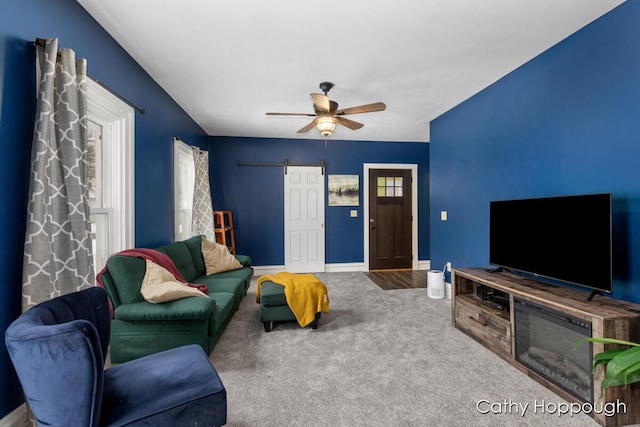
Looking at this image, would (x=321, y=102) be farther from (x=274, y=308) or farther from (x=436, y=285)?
(x=436, y=285)

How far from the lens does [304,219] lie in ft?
18.7

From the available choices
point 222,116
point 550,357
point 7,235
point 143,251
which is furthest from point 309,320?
point 222,116

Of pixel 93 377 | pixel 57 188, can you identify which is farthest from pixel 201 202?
pixel 93 377

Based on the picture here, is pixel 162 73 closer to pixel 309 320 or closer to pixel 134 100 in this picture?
pixel 134 100

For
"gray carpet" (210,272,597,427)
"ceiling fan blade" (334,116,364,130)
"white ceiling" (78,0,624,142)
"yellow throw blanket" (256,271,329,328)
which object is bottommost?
"gray carpet" (210,272,597,427)

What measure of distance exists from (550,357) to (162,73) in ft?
13.4

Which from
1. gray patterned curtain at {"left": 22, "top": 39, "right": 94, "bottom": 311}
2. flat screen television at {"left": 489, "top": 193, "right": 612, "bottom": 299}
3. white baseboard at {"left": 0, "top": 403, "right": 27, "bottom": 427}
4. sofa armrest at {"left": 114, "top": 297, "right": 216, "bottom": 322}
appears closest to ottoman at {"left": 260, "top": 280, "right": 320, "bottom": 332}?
sofa armrest at {"left": 114, "top": 297, "right": 216, "bottom": 322}

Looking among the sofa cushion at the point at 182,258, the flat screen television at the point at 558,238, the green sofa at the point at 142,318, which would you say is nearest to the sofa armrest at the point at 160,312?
the green sofa at the point at 142,318

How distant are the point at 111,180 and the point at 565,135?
12.5ft

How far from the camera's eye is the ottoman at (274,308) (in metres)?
2.91

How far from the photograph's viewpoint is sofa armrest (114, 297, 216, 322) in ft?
7.07

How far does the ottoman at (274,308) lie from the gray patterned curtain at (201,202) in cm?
201

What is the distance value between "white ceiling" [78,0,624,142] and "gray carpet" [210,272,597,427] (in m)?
2.56

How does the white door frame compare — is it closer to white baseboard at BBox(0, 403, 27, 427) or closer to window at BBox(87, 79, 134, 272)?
window at BBox(87, 79, 134, 272)
